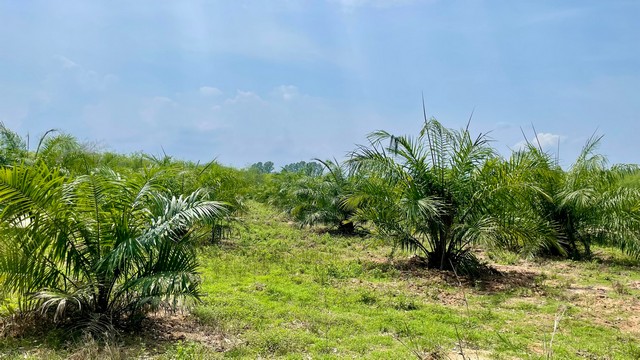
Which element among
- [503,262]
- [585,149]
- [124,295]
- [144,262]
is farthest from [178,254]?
[585,149]

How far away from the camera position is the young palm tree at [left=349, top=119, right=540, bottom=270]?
30.5 feet

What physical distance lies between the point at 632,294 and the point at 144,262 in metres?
8.46

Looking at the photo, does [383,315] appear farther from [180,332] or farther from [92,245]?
[92,245]

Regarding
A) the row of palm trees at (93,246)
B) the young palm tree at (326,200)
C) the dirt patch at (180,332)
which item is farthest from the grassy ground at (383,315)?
the young palm tree at (326,200)

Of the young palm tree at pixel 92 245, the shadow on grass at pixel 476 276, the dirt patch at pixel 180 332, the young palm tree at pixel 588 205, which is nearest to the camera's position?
the young palm tree at pixel 92 245

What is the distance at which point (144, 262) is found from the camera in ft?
18.0

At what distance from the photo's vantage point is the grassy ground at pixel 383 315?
5.23m

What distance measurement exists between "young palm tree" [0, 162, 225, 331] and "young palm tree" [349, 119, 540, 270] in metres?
5.21

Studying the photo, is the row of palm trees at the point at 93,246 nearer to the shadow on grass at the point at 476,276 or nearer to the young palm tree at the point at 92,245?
the young palm tree at the point at 92,245

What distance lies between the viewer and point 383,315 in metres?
6.87

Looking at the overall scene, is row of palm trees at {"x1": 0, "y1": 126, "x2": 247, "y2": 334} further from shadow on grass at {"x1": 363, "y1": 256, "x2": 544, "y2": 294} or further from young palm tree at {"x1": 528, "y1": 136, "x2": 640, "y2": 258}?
young palm tree at {"x1": 528, "y1": 136, "x2": 640, "y2": 258}

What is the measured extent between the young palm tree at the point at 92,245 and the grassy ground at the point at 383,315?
1.62 ft

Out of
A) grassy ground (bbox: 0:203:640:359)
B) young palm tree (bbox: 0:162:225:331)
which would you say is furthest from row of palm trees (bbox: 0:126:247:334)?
grassy ground (bbox: 0:203:640:359)

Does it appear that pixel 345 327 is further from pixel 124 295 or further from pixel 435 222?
pixel 435 222
